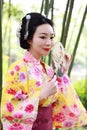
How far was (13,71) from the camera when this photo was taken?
4.97 ft


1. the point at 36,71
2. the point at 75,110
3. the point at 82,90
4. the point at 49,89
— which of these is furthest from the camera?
the point at 82,90

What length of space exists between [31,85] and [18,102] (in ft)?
0.29

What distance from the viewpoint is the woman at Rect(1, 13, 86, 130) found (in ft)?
4.80

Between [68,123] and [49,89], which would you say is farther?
[68,123]

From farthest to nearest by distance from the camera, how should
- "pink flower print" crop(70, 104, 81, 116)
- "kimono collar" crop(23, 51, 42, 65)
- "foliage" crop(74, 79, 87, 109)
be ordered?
"foliage" crop(74, 79, 87, 109) → "pink flower print" crop(70, 104, 81, 116) → "kimono collar" crop(23, 51, 42, 65)

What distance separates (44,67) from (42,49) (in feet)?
0.39

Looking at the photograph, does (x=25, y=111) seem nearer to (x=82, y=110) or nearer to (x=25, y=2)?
(x=82, y=110)

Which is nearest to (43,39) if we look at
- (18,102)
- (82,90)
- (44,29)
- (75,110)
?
(44,29)

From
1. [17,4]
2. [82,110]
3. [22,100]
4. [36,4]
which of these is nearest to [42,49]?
[22,100]

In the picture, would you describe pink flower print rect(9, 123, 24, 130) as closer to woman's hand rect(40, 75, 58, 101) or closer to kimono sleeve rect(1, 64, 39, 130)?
kimono sleeve rect(1, 64, 39, 130)

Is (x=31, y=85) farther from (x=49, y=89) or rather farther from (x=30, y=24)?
(x=30, y=24)

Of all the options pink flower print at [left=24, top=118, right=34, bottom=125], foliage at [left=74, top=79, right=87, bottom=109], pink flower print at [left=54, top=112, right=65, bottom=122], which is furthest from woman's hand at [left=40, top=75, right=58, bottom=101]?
foliage at [left=74, top=79, right=87, bottom=109]

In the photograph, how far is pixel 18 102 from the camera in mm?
1480

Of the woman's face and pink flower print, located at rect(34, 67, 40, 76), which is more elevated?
the woman's face
